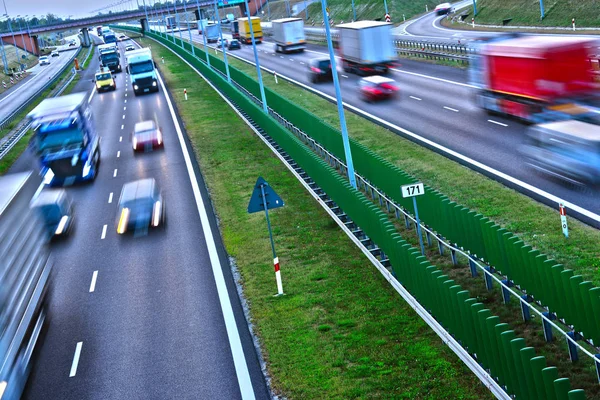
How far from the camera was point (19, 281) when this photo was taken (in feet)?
64.5

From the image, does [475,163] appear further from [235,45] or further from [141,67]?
[235,45]

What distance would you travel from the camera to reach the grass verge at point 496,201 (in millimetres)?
22242

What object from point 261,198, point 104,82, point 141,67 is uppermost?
point 261,198

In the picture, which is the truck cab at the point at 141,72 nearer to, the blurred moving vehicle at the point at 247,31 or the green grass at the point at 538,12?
the green grass at the point at 538,12

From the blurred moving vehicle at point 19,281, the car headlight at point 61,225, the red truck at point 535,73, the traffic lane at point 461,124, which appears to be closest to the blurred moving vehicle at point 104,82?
the traffic lane at point 461,124

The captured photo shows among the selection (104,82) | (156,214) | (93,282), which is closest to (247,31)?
(104,82)

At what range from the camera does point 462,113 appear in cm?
4484

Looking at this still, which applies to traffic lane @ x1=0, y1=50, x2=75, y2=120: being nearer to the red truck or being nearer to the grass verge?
the grass verge

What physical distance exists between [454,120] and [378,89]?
10.8 metres

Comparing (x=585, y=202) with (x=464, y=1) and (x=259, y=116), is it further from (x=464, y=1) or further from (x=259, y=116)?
(x=464, y=1)

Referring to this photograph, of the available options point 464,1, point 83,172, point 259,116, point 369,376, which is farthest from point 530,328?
point 464,1

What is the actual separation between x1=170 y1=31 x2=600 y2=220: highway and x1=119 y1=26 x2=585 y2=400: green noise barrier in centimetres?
744

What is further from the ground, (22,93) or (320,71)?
(320,71)

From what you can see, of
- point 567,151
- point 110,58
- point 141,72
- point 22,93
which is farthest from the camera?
point 22,93
